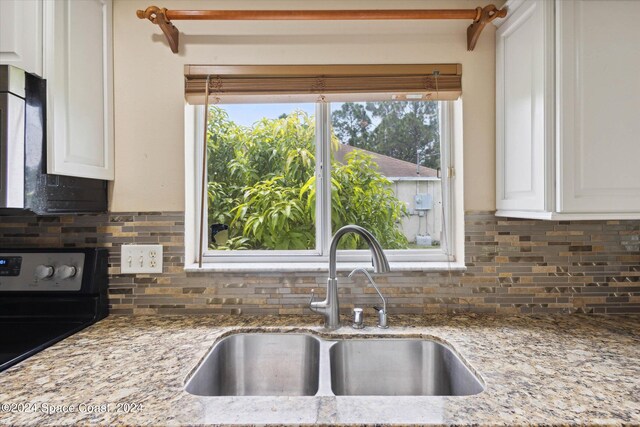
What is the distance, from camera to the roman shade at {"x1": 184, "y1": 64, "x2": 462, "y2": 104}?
4.57ft

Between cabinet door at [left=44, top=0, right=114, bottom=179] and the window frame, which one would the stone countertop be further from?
cabinet door at [left=44, top=0, right=114, bottom=179]

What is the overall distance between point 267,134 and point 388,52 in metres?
0.62

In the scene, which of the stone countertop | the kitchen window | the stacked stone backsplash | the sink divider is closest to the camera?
the stone countertop

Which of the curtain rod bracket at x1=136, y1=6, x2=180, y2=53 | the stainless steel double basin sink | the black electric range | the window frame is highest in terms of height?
the curtain rod bracket at x1=136, y1=6, x2=180, y2=53

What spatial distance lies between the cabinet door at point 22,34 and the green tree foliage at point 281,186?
2.03 ft

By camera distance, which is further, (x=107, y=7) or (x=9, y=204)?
(x=107, y=7)

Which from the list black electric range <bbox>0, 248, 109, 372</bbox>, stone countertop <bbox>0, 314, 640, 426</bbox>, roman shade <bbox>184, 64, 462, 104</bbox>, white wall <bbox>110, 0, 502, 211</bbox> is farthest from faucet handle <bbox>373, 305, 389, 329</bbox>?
black electric range <bbox>0, 248, 109, 372</bbox>

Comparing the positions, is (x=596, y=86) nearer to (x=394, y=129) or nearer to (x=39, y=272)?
(x=394, y=129)

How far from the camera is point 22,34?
1.06 meters

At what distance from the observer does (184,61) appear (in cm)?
143

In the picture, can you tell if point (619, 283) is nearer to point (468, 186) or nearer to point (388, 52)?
point (468, 186)

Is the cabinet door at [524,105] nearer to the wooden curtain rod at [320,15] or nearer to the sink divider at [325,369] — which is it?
the wooden curtain rod at [320,15]

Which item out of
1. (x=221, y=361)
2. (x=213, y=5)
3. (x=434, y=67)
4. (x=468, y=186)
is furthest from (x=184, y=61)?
(x=468, y=186)

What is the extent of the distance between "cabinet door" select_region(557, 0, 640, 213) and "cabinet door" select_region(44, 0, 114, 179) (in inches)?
63.3
